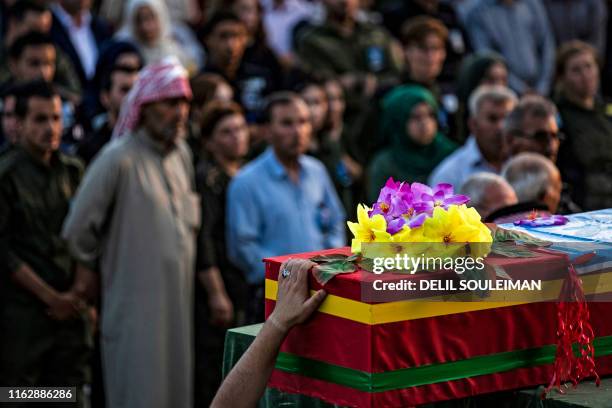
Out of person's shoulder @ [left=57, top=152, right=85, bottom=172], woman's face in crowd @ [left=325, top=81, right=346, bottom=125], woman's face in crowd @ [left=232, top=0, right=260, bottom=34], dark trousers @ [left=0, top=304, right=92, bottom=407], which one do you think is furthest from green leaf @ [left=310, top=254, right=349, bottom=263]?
woman's face in crowd @ [left=232, top=0, right=260, bottom=34]

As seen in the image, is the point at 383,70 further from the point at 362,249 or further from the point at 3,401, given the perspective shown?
the point at 362,249

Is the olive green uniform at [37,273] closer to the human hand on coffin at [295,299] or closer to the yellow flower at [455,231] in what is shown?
the human hand on coffin at [295,299]

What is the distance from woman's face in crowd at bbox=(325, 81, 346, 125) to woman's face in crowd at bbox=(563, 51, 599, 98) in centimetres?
175

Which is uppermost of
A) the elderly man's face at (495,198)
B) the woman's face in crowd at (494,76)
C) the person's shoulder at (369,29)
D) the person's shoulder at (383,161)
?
the person's shoulder at (369,29)

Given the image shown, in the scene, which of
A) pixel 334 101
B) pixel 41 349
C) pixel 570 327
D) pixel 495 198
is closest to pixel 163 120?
pixel 41 349

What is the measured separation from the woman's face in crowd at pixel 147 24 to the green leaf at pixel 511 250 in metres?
6.56

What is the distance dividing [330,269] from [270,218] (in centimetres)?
411

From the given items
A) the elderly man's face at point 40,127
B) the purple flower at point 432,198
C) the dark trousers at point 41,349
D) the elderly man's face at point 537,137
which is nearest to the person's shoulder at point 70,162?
the elderly man's face at point 40,127

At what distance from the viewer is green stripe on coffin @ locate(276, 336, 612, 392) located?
3268mm

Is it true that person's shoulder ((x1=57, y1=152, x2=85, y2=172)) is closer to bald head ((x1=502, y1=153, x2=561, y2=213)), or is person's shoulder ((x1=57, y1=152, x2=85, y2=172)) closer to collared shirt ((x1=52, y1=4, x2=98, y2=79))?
collared shirt ((x1=52, y1=4, x2=98, y2=79))

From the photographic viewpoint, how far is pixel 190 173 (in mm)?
7488

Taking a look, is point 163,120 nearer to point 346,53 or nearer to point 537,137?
point 537,137

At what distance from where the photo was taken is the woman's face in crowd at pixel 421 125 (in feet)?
28.4

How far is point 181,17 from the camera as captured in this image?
1115 cm
